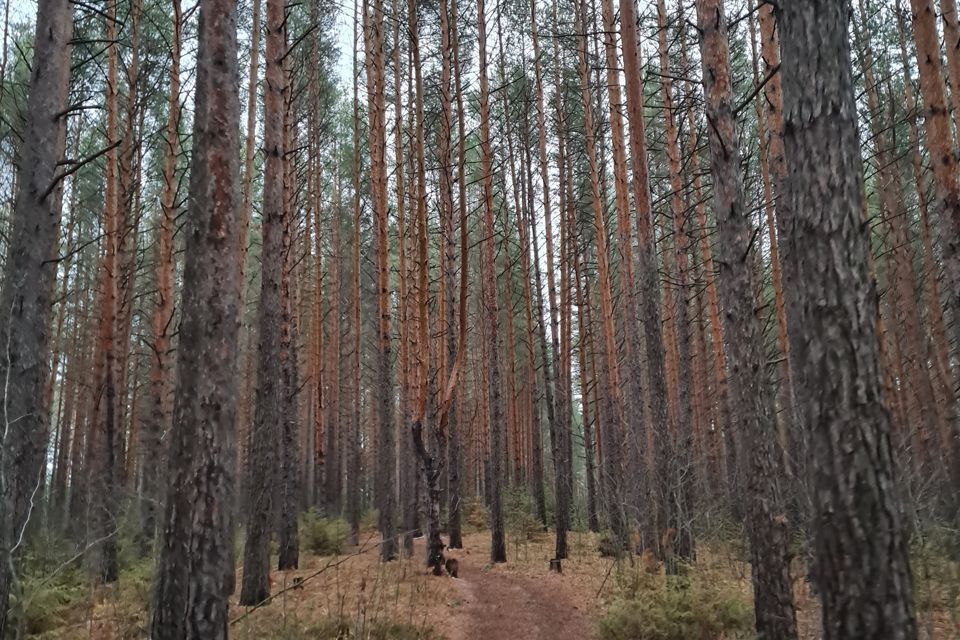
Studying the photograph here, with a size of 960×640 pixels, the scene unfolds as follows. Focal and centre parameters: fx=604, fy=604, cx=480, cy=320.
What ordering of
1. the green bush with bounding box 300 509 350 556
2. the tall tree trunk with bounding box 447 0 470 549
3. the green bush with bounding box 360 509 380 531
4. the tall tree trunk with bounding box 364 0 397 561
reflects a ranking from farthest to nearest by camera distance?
the green bush with bounding box 360 509 380 531 → the green bush with bounding box 300 509 350 556 → the tall tree trunk with bounding box 364 0 397 561 → the tall tree trunk with bounding box 447 0 470 549

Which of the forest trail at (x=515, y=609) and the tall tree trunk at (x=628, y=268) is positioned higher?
the tall tree trunk at (x=628, y=268)

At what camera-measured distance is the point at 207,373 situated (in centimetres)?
384

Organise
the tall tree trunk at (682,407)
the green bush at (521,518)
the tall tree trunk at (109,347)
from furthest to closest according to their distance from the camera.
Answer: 1. the green bush at (521,518)
2. the tall tree trunk at (109,347)
3. the tall tree trunk at (682,407)

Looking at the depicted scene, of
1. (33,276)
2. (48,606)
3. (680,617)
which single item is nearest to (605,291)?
(680,617)

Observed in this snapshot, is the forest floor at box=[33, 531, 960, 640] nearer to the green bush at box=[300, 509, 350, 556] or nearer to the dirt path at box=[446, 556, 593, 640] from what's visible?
the dirt path at box=[446, 556, 593, 640]

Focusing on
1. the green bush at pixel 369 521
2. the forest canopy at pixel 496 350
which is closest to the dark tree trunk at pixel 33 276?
the forest canopy at pixel 496 350

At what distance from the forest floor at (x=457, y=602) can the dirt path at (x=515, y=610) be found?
0.04 feet

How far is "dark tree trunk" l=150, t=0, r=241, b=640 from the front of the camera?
141 inches

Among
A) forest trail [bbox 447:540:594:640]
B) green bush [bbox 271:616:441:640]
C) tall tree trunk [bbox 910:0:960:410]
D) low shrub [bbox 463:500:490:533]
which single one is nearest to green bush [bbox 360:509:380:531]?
low shrub [bbox 463:500:490:533]

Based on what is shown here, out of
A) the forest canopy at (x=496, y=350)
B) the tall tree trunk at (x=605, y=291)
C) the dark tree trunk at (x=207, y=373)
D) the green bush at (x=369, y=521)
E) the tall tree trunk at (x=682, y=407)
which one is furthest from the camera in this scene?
the green bush at (x=369, y=521)

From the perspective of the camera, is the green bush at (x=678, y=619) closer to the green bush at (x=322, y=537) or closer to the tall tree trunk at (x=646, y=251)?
the tall tree trunk at (x=646, y=251)

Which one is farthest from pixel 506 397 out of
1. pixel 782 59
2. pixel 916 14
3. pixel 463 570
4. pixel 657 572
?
pixel 782 59

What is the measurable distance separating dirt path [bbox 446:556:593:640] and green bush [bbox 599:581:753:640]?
0.75 metres

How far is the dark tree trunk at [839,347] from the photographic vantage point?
2.63m
